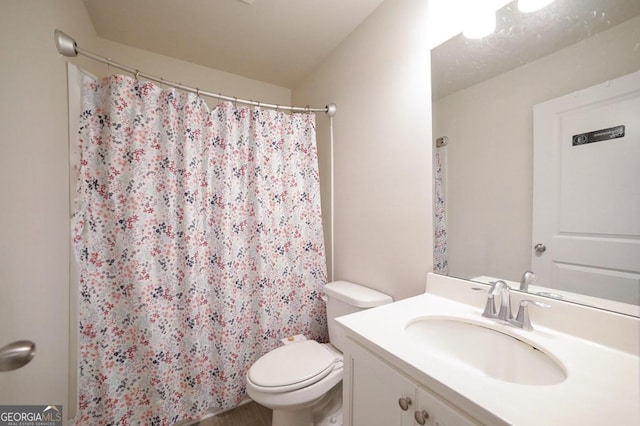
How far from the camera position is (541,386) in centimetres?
52

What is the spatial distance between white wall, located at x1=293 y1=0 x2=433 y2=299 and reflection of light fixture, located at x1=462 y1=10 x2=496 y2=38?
0.60 feet

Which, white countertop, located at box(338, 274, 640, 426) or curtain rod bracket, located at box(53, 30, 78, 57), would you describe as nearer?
white countertop, located at box(338, 274, 640, 426)

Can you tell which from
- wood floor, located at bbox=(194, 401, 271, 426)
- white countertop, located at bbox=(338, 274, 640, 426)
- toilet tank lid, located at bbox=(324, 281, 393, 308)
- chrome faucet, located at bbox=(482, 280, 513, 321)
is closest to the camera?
white countertop, located at bbox=(338, 274, 640, 426)

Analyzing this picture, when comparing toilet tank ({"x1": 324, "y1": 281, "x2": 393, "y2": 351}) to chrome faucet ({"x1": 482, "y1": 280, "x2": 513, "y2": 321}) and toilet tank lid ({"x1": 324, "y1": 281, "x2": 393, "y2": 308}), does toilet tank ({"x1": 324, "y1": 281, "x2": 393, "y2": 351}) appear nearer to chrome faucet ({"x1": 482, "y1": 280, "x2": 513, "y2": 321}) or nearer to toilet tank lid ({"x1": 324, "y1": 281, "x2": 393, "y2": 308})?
toilet tank lid ({"x1": 324, "y1": 281, "x2": 393, "y2": 308})

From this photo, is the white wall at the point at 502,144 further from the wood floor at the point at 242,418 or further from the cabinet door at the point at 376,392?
the wood floor at the point at 242,418

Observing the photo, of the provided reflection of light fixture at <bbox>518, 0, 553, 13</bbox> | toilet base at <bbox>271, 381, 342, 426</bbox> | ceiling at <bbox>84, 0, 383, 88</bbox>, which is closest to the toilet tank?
toilet base at <bbox>271, 381, 342, 426</bbox>

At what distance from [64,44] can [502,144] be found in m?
1.86

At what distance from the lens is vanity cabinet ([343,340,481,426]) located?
0.55 m

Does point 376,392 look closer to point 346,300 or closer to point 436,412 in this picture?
point 436,412

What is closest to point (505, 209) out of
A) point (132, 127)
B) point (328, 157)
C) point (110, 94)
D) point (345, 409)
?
point (345, 409)

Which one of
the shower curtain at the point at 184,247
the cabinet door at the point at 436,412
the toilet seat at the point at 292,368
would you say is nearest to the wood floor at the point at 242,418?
the shower curtain at the point at 184,247

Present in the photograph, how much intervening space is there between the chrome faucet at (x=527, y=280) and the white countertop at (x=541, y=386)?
0.31 ft

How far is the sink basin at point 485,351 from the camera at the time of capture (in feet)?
2.20

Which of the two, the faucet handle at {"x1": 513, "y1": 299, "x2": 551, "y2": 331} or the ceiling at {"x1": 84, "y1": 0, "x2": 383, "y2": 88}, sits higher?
the ceiling at {"x1": 84, "y1": 0, "x2": 383, "y2": 88}
